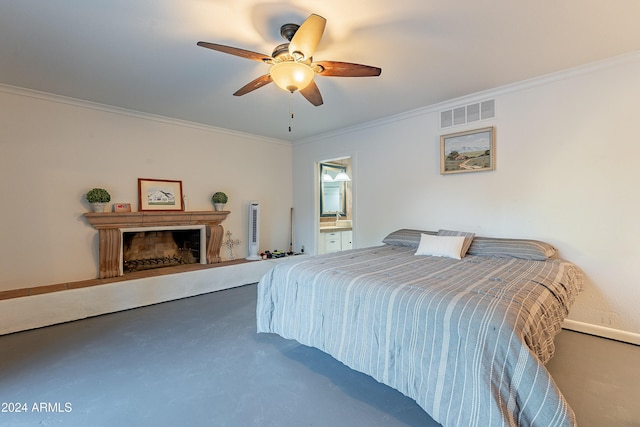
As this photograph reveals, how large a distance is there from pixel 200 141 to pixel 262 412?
385 centimetres

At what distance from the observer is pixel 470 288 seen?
1.71 meters

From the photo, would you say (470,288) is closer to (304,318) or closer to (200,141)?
(304,318)

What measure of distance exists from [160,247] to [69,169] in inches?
57.0

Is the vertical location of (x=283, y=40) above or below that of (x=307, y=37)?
above

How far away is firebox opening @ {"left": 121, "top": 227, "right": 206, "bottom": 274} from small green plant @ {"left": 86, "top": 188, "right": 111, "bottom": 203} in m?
0.44

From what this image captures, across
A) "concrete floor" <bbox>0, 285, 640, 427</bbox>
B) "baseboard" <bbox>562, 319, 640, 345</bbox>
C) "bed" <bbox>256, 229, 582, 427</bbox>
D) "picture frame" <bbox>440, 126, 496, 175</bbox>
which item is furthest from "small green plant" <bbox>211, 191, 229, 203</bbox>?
"baseboard" <bbox>562, 319, 640, 345</bbox>

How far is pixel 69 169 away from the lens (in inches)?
132

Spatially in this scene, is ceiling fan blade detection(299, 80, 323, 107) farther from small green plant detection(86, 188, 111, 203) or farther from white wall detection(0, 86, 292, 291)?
small green plant detection(86, 188, 111, 203)

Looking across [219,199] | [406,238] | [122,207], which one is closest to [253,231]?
[219,199]

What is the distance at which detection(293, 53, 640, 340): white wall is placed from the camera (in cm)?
249

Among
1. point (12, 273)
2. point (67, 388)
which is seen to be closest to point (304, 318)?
point (67, 388)

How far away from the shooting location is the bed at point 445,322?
47.6 inches

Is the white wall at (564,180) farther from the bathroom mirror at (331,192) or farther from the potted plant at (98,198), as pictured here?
the potted plant at (98,198)

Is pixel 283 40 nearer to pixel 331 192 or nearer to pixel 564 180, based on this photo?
pixel 564 180
